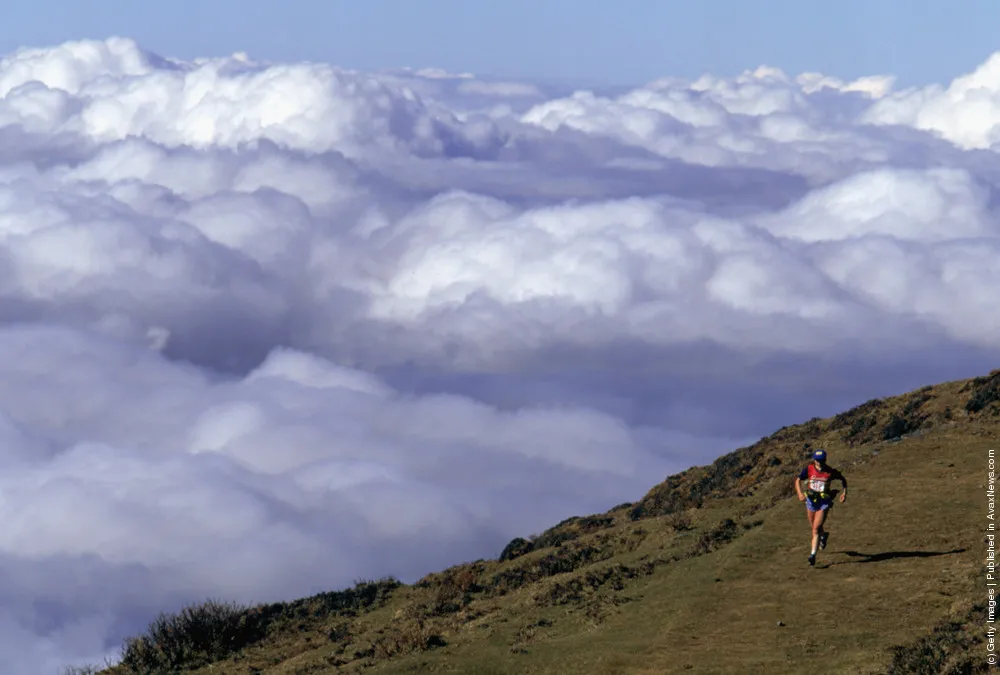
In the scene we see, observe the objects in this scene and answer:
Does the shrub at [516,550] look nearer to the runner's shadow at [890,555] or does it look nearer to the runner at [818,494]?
the runner at [818,494]

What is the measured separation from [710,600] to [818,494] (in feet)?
7.59

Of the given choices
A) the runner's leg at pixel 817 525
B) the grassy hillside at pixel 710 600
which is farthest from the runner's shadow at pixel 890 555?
the runner's leg at pixel 817 525

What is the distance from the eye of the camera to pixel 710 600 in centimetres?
1766

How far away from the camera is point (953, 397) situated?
30.9 m

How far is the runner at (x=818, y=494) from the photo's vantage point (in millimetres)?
17797

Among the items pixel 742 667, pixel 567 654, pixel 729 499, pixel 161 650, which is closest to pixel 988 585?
pixel 742 667

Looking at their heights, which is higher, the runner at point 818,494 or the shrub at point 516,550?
the shrub at point 516,550

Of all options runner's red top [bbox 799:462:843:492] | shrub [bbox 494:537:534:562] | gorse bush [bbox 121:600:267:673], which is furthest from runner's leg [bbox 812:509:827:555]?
gorse bush [bbox 121:600:267:673]

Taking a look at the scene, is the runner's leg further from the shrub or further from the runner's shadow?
the shrub

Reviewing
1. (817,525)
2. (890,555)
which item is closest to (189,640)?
(817,525)

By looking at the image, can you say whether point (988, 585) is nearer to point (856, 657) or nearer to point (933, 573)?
point (933, 573)

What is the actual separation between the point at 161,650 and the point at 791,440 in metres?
20.2

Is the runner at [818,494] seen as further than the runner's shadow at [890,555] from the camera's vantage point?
Yes

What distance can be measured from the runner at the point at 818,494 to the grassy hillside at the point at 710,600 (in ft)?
1.58
